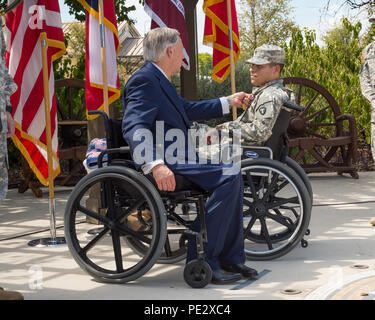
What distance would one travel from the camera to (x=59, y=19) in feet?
15.6

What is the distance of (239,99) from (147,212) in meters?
0.88

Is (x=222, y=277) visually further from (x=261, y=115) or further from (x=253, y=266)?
(x=261, y=115)

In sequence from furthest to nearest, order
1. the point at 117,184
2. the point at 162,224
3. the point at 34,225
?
the point at 34,225 → the point at 117,184 → the point at 162,224

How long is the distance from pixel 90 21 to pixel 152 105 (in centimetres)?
203

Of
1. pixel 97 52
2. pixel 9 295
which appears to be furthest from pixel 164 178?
pixel 97 52

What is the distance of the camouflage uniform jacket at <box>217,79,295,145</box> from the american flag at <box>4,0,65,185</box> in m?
1.66

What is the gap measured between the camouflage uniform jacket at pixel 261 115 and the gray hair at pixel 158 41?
681mm

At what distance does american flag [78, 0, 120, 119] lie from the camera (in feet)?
16.0

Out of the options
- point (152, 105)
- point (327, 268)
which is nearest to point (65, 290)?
point (152, 105)

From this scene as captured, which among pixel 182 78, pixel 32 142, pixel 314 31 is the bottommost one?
pixel 32 142

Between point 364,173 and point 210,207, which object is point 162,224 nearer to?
point 210,207

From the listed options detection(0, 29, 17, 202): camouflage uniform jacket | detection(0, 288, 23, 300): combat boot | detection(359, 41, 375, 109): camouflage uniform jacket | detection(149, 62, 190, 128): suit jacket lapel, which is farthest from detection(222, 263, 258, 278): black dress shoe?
detection(359, 41, 375, 109): camouflage uniform jacket

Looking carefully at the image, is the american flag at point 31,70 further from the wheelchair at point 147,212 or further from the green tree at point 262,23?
the green tree at point 262,23

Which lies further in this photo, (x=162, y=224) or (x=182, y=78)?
(x=182, y=78)
